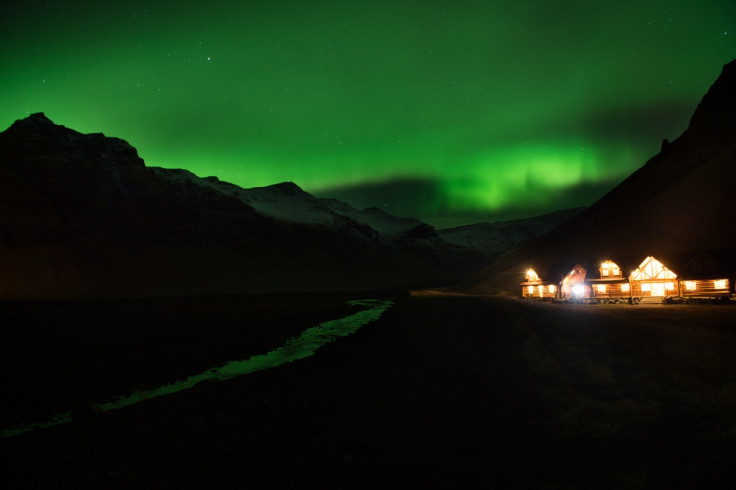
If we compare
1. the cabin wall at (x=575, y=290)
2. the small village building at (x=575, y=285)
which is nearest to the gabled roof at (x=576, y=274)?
the small village building at (x=575, y=285)

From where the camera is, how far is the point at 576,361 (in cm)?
1850

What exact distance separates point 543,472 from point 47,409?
17.3 meters

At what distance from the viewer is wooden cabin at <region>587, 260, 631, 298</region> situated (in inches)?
2436

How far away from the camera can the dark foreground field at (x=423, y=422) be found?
A: 29.8 ft

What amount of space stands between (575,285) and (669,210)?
136 ft

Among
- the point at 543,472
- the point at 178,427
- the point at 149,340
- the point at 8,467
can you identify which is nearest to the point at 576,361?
the point at 543,472

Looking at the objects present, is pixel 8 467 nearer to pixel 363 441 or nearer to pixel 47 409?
pixel 47 409

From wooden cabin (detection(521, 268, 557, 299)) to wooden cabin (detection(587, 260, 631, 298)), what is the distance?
11363 mm

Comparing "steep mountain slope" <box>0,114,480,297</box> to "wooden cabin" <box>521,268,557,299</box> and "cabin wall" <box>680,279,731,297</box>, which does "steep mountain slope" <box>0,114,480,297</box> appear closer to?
"wooden cabin" <box>521,268,557,299</box>

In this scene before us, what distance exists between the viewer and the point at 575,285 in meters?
70.6

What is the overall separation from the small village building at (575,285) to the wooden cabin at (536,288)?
12.7 ft

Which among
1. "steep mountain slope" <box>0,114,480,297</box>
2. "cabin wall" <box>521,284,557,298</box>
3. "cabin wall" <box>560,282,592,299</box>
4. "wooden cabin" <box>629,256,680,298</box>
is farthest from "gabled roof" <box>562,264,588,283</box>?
"steep mountain slope" <box>0,114,480,297</box>

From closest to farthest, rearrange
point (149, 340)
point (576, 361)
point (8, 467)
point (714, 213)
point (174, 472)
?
point (174, 472)
point (8, 467)
point (576, 361)
point (149, 340)
point (714, 213)

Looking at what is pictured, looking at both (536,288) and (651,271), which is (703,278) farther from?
(536,288)
